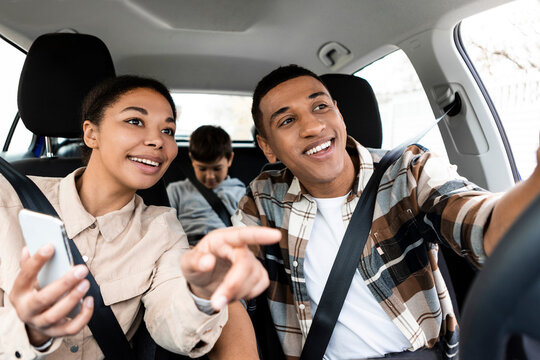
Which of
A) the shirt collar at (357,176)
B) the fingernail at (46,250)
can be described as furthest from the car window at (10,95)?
the fingernail at (46,250)

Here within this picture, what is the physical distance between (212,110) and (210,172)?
54 cm

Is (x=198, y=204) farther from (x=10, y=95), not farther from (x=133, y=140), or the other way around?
(x=133, y=140)

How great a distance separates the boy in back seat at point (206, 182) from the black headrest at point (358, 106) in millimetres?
1163

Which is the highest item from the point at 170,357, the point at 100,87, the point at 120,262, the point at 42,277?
the point at 100,87

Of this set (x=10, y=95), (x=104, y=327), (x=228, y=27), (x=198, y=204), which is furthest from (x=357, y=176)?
(x=10, y=95)

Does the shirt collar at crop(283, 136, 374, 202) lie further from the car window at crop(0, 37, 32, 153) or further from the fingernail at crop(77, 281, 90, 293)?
the car window at crop(0, 37, 32, 153)

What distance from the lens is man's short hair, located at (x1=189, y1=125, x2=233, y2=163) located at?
2.62 m

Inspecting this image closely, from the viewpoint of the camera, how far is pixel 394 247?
1180mm

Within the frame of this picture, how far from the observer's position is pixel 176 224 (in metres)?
1.23

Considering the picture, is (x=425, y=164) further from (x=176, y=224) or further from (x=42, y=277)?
(x=42, y=277)

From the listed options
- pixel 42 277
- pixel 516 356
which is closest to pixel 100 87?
pixel 42 277

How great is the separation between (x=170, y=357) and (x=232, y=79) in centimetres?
202

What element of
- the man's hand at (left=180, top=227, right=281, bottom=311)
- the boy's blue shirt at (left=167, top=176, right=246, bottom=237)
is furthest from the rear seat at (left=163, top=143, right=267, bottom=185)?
the man's hand at (left=180, top=227, right=281, bottom=311)

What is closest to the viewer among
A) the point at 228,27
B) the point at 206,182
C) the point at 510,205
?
the point at 510,205
